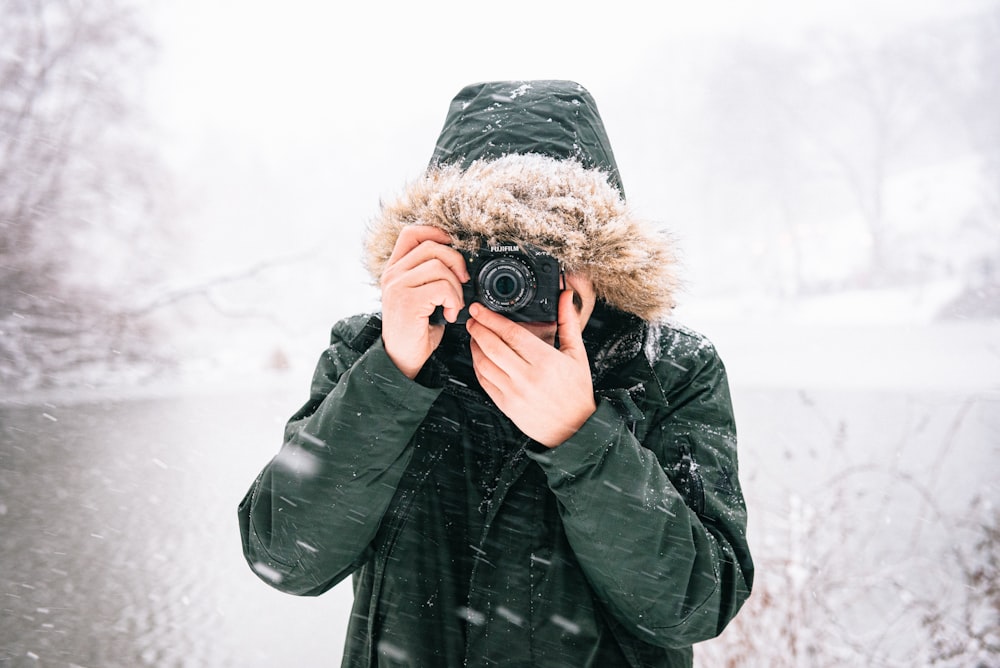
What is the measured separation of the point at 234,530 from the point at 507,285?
10.0 ft

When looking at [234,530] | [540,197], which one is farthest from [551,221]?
[234,530]

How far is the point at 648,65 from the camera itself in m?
8.55

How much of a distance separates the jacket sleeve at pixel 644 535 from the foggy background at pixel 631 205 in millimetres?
346

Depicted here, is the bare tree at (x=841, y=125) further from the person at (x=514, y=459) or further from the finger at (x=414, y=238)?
the finger at (x=414, y=238)

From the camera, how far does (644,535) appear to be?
62 centimetres

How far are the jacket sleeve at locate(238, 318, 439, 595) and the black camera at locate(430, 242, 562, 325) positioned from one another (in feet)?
0.38

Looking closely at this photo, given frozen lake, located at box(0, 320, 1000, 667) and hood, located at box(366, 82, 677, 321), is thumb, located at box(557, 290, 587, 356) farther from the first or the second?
frozen lake, located at box(0, 320, 1000, 667)

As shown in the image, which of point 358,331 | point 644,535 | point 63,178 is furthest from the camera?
point 63,178

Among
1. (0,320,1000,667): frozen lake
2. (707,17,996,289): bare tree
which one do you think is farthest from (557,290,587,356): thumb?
(707,17,996,289): bare tree

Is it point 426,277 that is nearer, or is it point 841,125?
point 426,277

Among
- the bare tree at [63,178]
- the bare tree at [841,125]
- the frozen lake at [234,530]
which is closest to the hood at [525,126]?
the frozen lake at [234,530]

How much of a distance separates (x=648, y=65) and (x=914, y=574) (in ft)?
26.4

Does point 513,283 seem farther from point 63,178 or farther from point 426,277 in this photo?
point 63,178

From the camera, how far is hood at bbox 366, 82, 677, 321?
2.35 ft
